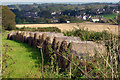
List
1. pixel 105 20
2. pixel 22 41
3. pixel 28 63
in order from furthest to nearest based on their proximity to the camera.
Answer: pixel 22 41 < pixel 28 63 < pixel 105 20

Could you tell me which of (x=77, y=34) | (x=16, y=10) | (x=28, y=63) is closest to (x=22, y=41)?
(x=77, y=34)

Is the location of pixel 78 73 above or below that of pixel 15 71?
above

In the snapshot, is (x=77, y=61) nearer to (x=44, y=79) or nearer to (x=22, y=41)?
(x=44, y=79)

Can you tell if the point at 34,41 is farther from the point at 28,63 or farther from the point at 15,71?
the point at 15,71

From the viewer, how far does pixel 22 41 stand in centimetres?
1631

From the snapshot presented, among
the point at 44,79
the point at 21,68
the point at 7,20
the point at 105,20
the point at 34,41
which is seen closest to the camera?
the point at 105,20

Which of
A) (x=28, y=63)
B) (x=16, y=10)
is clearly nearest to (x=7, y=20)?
(x=16, y=10)

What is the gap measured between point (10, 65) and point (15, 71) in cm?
90

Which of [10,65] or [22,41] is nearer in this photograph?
[10,65]

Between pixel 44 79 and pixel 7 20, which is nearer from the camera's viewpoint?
pixel 44 79

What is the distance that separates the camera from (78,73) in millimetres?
5266

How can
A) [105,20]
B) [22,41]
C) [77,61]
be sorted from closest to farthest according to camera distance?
[105,20], [77,61], [22,41]

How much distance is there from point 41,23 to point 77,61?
120 ft

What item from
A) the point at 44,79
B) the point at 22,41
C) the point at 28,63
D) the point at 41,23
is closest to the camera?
the point at 44,79
